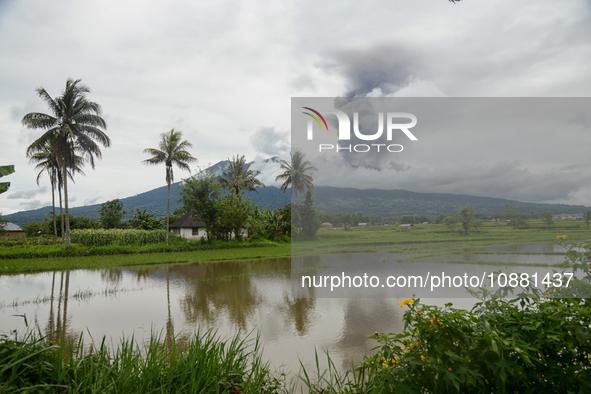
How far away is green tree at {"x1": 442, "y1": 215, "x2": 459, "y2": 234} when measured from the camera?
275 inches

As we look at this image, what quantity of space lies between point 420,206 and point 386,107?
93.7 inches

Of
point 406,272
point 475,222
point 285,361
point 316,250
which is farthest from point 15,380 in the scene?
point 316,250

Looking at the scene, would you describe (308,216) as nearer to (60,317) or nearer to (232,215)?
(60,317)

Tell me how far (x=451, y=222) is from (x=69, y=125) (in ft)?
66.2

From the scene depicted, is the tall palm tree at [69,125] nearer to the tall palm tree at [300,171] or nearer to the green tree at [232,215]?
the green tree at [232,215]

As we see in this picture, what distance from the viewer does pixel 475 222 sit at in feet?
22.6

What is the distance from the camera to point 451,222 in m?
7.09

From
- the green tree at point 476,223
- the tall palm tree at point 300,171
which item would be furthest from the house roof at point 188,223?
the green tree at point 476,223

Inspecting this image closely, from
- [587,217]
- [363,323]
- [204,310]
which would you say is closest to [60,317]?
[204,310]

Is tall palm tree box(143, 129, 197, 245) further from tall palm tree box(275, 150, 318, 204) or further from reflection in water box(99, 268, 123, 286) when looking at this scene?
tall palm tree box(275, 150, 318, 204)

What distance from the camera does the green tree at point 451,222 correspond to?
6980mm

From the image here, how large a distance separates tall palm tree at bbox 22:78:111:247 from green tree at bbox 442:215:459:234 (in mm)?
18587

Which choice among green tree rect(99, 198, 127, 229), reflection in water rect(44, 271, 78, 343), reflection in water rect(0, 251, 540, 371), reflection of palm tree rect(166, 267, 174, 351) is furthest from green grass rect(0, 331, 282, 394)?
Answer: green tree rect(99, 198, 127, 229)

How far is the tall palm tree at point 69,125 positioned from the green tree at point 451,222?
1859 centimetres
